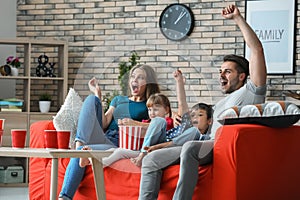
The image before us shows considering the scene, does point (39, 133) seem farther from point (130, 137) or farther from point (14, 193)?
point (130, 137)

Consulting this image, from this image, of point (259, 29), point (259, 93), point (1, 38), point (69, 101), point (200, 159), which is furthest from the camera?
point (1, 38)

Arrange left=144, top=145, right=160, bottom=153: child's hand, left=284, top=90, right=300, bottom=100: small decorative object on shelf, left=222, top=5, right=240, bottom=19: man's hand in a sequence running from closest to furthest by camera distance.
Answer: left=144, top=145, right=160, bottom=153: child's hand
left=222, top=5, right=240, bottom=19: man's hand
left=284, top=90, right=300, bottom=100: small decorative object on shelf

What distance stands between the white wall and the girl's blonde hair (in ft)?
15.4

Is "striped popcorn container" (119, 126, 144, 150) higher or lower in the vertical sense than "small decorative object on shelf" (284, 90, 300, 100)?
lower

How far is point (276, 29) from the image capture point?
21.8ft

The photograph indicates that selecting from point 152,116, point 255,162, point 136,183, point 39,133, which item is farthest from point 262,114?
point 39,133

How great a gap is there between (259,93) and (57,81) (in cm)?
367

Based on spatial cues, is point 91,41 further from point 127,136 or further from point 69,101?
point 127,136

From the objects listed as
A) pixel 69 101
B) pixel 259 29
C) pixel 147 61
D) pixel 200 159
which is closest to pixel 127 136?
pixel 147 61

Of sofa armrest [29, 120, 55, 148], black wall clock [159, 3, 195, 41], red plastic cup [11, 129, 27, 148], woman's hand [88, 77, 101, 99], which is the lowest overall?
sofa armrest [29, 120, 55, 148]

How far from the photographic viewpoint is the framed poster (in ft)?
21.7

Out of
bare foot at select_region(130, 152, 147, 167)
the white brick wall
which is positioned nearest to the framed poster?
the white brick wall

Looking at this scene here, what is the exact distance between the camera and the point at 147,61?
9.61 feet

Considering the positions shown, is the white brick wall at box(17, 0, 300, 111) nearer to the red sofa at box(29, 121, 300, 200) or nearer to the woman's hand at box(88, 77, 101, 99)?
the red sofa at box(29, 121, 300, 200)
